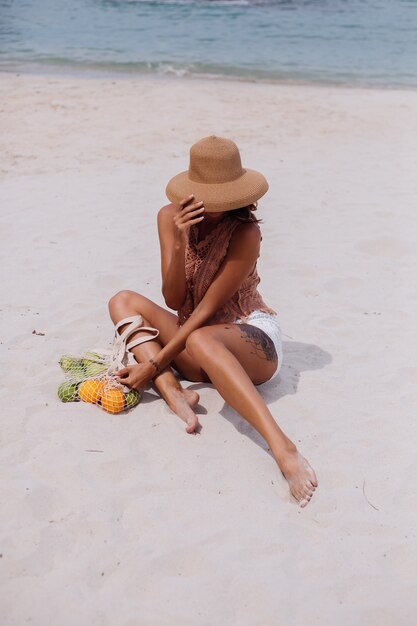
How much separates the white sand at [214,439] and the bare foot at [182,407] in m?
0.05

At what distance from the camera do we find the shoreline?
1248cm

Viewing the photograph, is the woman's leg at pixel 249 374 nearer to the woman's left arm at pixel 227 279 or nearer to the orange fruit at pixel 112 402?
the woman's left arm at pixel 227 279

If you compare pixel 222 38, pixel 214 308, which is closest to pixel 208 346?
pixel 214 308

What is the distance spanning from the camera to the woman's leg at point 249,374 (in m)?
2.78

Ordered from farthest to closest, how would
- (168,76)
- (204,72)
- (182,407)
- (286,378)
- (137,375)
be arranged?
1. (204,72)
2. (168,76)
3. (286,378)
4. (137,375)
5. (182,407)

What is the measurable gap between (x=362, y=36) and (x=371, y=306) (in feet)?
49.2

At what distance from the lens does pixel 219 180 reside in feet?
10.1

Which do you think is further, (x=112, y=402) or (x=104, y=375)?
(x=104, y=375)

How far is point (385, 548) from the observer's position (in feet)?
8.30

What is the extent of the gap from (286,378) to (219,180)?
1.11 m

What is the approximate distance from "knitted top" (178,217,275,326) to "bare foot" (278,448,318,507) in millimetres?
822

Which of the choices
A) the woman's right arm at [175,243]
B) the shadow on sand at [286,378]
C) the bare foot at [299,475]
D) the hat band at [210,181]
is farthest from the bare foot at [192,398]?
the hat band at [210,181]

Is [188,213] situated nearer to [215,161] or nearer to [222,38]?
[215,161]

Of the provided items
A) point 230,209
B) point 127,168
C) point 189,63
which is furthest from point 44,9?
point 230,209
